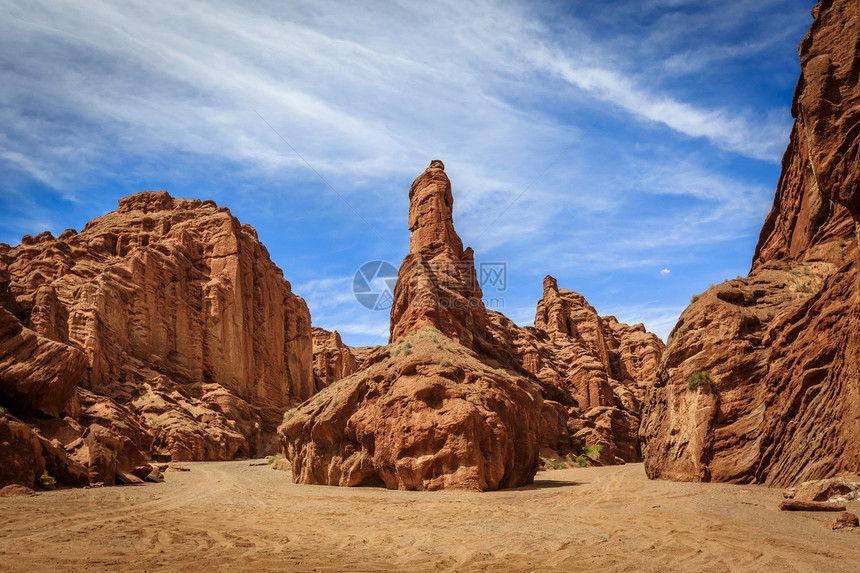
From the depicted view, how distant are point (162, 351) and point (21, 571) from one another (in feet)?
176

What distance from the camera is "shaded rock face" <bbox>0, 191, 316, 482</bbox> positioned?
27372 mm

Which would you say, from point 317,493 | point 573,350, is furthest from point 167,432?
point 573,350

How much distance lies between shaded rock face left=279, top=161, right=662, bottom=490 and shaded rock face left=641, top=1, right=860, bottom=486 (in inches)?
205

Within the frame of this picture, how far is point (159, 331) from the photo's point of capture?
55344 millimetres

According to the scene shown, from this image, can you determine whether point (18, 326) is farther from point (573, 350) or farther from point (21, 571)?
Answer: point (573, 350)

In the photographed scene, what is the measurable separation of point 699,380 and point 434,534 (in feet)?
34.8

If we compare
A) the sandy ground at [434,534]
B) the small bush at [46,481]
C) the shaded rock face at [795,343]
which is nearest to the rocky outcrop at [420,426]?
the sandy ground at [434,534]

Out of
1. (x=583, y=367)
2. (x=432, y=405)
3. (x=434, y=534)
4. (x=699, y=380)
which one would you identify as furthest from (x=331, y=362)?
(x=434, y=534)

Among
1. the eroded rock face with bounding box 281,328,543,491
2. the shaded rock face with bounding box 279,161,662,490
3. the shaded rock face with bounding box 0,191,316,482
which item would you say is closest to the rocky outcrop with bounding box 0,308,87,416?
the shaded rock face with bounding box 0,191,316,482

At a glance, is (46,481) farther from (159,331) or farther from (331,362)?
(331,362)

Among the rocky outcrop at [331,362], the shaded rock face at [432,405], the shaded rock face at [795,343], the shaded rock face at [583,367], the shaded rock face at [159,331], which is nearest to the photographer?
the shaded rock face at [795,343]

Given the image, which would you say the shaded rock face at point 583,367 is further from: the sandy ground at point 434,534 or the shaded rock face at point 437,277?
the sandy ground at point 434,534

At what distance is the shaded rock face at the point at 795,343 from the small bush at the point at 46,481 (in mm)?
17894

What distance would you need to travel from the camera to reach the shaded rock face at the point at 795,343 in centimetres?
1127
